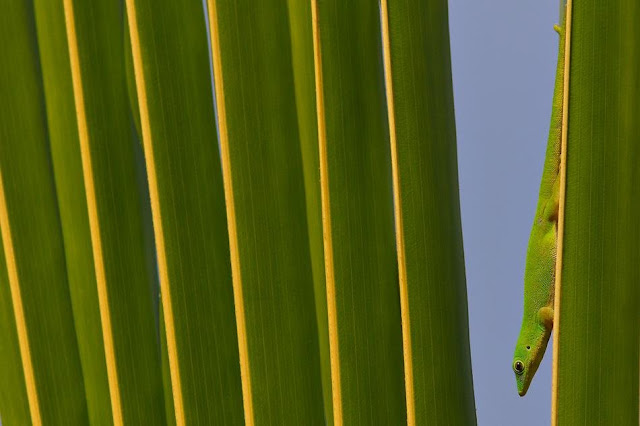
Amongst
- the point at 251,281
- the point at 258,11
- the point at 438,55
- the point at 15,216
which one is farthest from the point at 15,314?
the point at 438,55

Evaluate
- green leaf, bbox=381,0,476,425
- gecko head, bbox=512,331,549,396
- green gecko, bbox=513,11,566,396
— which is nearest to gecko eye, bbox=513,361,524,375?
gecko head, bbox=512,331,549,396

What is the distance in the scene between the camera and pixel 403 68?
0.70 m

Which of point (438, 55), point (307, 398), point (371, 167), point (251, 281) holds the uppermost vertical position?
point (438, 55)

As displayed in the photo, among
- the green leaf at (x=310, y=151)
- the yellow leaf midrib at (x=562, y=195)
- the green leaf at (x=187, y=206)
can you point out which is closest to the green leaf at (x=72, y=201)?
the green leaf at (x=187, y=206)

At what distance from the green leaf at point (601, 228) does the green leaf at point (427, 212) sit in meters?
0.11

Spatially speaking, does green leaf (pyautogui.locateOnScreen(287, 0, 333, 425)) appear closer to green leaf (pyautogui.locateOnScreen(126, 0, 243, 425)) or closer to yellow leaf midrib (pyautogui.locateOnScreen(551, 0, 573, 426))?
green leaf (pyautogui.locateOnScreen(126, 0, 243, 425))

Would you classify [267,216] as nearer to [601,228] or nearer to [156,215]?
[156,215]

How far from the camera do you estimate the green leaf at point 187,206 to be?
2.56ft

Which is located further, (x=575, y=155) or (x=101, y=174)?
(x=101, y=174)

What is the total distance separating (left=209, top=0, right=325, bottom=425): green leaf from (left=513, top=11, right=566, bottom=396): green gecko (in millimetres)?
263

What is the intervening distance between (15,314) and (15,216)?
116 mm

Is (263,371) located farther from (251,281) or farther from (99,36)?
(99,36)

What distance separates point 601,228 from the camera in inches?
26.0

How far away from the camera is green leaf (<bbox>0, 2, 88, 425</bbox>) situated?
2.79 ft
